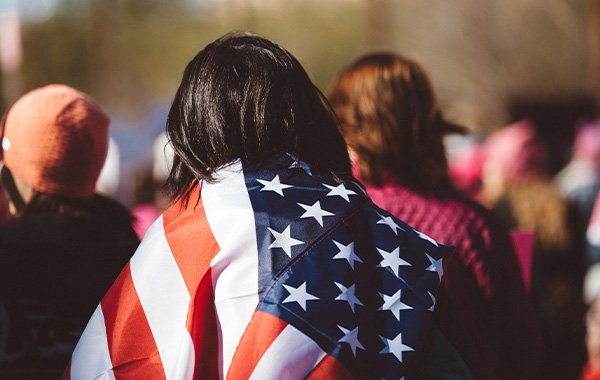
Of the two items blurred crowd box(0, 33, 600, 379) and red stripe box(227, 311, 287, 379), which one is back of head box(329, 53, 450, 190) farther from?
red stripe box(227, 311, 287, 379)

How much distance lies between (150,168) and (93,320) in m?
4.89

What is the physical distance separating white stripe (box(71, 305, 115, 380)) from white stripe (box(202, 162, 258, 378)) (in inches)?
10.9

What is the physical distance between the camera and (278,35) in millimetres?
14430

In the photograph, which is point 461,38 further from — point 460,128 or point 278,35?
point 460,128

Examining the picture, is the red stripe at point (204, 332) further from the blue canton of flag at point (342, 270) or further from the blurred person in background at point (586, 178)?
the blurred person in background at point (586, 178)

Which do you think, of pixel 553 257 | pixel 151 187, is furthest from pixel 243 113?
pixel 151 187

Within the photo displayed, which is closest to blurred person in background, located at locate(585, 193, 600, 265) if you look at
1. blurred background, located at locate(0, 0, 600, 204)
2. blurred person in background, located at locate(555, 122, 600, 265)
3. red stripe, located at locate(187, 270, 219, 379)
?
blurred person in background, located at locate(555, 122, 600, 265)

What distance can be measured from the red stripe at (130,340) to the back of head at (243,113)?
0.31 meters

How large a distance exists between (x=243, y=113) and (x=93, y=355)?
666mm

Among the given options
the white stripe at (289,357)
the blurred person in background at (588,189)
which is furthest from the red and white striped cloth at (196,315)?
the blurred person in background at (588,189)

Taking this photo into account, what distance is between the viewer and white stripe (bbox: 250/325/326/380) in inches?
69.4

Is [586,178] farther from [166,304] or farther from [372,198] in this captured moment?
[166,304]

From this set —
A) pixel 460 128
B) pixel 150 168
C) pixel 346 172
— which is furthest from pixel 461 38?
pixel 346 172

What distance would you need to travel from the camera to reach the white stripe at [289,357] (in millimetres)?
1763
